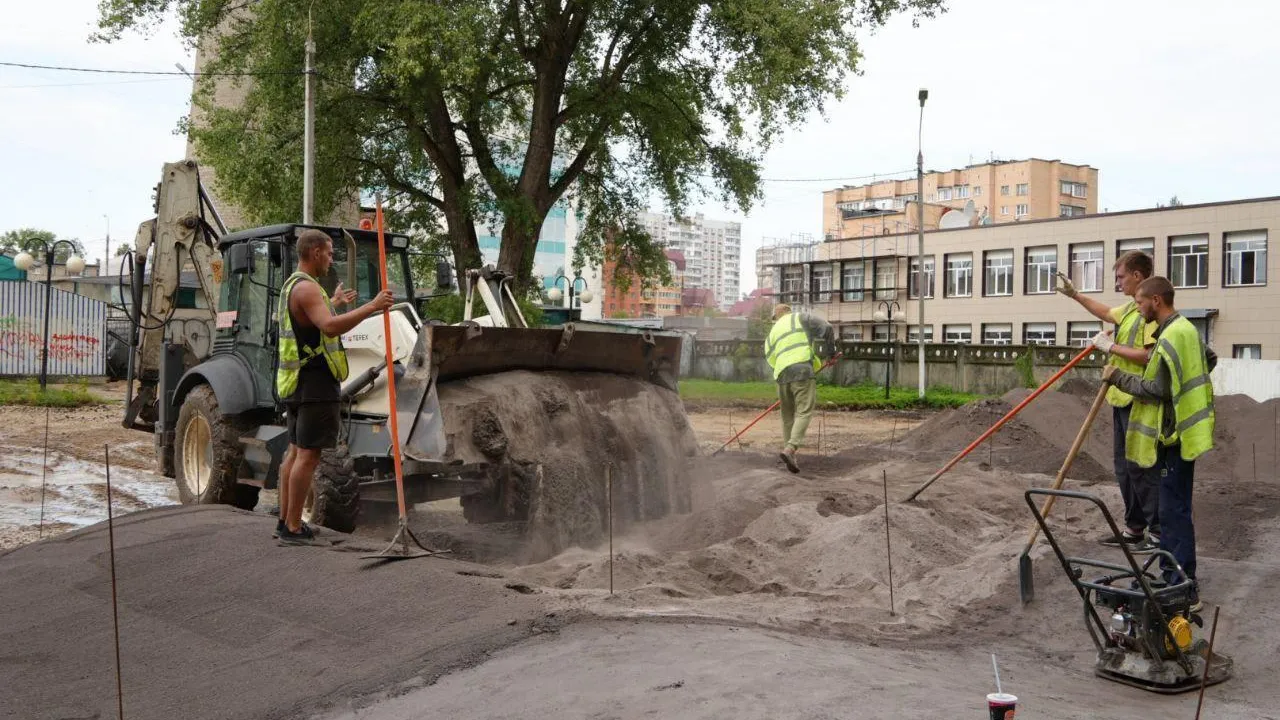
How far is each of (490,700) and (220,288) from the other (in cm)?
749

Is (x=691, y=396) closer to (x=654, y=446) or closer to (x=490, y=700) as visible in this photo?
(x=654, y=446)

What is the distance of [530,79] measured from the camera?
22562 millimetres

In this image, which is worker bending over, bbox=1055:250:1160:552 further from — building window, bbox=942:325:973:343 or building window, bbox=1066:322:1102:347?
building window, bbox=942:325:973:343

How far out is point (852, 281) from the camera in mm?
57250

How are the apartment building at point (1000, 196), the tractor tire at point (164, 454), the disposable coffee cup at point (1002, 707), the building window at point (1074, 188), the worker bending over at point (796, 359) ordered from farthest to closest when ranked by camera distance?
the building window at point (1074, 188) → the apartment building at point (1000, 196) → the worker bending over at point (796, 359) → the tractor tire at point (164, 454) → the disposable coffee cup at point (1002, 707)

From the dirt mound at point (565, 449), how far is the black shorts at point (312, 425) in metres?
1.19

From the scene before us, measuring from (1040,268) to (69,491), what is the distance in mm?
41119

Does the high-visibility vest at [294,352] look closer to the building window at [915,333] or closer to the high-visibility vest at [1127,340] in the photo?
the high-visibility vest at [1127,340]

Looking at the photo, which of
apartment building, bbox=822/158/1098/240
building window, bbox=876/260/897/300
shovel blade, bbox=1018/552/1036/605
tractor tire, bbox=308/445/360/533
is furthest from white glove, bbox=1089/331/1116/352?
apartment building, bbox=822/158/1098/240

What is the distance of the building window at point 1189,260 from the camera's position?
40.7m

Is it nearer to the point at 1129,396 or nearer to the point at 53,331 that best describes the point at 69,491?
the point at 1129,396

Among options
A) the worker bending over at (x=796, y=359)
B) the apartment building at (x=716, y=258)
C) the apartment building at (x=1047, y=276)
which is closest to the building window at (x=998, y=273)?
the apartment building at (x=1047, y=276)

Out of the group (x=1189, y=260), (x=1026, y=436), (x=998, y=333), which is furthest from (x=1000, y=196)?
(x=1026, y=436)

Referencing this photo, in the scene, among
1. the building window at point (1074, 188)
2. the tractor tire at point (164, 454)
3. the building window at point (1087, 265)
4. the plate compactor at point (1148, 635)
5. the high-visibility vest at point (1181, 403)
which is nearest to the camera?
the plate compactor at point (1148, 635)
